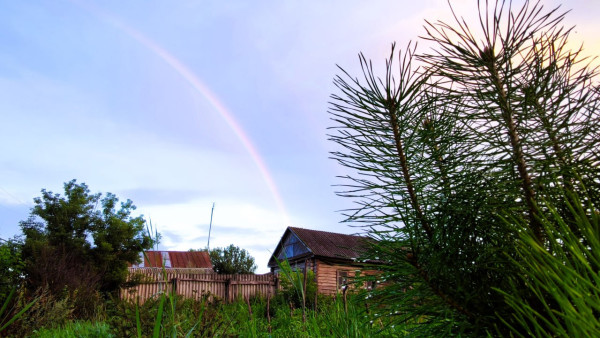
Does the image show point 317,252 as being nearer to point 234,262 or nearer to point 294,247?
point 294,247

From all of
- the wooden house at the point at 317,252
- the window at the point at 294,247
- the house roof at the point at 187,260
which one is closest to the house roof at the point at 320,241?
the wooden house at the point at 317,252

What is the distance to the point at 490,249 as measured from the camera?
3.98 ft

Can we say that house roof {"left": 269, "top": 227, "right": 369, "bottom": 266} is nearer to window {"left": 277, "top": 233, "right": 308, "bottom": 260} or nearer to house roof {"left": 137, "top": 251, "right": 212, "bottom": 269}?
window {"left": 277, "top": 233, "right": 308, "bottom": 260}

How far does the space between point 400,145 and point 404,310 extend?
1.86 feet

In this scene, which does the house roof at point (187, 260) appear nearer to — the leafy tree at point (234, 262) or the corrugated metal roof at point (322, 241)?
the leafy tree at point (234, 262)

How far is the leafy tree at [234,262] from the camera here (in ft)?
157

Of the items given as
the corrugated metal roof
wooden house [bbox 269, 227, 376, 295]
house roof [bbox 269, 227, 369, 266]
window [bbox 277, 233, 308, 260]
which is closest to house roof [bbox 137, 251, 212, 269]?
wooden house [bbox 269, 227, 376, 295]

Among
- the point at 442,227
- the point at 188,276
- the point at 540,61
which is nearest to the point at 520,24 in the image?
the point at 540,61

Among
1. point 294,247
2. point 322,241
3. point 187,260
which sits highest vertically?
point 187,260

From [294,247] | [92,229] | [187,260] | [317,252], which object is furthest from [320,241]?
[187,260]

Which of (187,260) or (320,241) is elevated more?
(187,260)

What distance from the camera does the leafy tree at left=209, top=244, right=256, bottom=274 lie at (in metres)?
47.7

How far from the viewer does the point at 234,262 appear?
48312mm

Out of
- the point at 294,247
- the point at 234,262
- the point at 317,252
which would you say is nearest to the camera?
the point at 317,252
